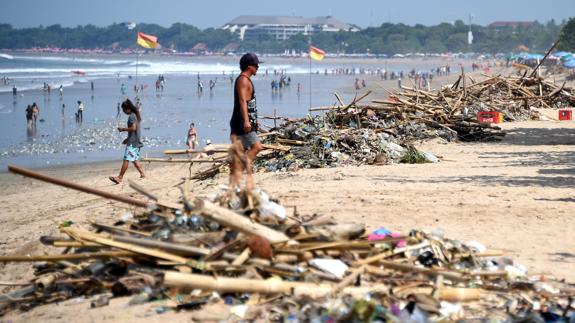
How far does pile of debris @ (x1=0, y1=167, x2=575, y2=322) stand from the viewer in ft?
20.5

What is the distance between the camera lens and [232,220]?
662 cm

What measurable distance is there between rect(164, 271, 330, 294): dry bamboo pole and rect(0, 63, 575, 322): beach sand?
A: 0.22m

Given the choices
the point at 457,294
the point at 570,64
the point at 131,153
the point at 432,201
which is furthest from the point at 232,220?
the point at 570,64

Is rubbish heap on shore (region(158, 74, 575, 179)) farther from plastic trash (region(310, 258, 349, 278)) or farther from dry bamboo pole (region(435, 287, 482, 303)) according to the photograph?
dry bamboo pole (region(435, 287, 482, 303))

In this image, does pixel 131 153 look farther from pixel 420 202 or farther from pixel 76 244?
pixel 76 244

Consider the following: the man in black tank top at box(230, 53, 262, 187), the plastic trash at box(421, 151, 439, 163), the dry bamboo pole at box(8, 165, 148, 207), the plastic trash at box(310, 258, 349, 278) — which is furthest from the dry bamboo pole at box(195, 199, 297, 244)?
the plastic trash at box(421, 151, 439, 163)

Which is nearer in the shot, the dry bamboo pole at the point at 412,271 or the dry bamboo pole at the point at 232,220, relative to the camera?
the dry bamboo pole at the point at 232,220

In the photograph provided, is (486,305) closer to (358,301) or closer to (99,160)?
(358,301)

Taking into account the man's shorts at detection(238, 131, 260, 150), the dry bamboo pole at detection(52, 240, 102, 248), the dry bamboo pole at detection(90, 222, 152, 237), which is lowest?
the dry bamboo pole at detection(52, 240, 102, 248)

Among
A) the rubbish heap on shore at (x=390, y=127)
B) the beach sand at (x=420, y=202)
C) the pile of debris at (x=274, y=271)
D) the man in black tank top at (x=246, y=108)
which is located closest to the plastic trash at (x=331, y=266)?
the pile of debris at (x=274, y=271)

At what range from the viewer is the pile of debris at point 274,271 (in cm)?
625

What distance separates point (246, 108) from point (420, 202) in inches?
86.4

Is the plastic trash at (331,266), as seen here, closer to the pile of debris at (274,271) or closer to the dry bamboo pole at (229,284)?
the pile of debris at (274,271)

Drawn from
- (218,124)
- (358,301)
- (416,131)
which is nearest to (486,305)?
(358,301)
